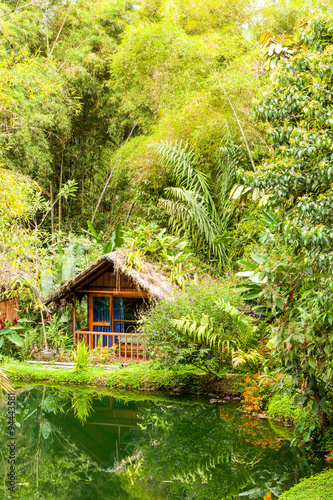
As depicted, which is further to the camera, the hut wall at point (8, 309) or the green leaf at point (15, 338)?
the hut wall at point (8, 309)

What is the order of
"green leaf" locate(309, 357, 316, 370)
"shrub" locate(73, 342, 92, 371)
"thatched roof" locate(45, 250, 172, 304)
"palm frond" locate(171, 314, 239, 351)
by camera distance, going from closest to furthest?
"green leaf" locate(309, 357, 316, 370)
"palm frond" locate(171, 314, 239, 351)
"shrub" locate(73, 342, 92, 371)
"thatched roof" locate(45, 250, 172, 304)

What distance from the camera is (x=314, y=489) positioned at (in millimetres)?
5082

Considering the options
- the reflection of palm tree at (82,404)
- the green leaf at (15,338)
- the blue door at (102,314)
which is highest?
the blue door at (102,314)

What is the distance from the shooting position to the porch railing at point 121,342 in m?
11.2

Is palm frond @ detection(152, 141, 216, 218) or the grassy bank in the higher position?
palm frond @ detection(152, 141, 216, 218)

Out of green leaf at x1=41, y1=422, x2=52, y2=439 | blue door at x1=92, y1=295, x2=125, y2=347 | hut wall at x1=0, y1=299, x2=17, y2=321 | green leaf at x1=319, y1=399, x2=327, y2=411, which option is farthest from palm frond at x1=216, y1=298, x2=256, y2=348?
hut wall at x1=0, y1=299, x2=17, y2=321

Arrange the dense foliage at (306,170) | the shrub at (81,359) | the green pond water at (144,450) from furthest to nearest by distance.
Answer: the shrub at (81,359) < the green pond water at (144,450) < the dense foliage at (306,170)

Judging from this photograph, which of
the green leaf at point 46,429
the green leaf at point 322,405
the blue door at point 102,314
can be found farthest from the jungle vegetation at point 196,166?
the green leaf at point 46,429

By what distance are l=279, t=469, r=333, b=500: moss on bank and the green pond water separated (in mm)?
276

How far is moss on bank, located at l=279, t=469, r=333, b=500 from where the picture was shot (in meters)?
4.89

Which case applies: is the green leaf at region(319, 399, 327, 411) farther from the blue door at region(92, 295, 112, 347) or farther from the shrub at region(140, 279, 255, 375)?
the blue door at region(92, 295, 112, 347)

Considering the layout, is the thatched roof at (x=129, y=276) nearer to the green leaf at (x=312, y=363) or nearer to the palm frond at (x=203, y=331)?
the palm frond at (x=203, y=331)

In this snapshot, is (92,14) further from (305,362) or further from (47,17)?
(305,362)

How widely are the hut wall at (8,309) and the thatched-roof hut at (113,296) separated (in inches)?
54.3
